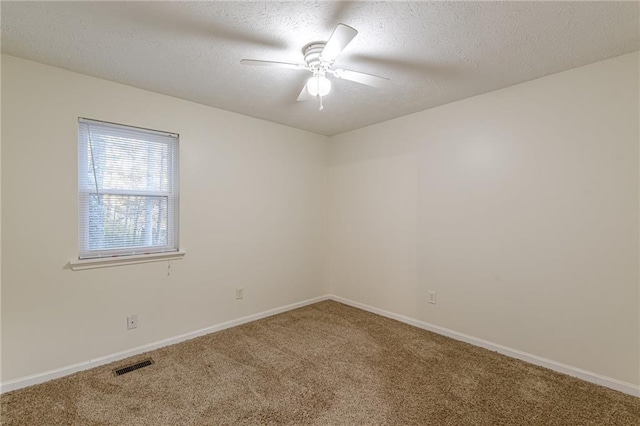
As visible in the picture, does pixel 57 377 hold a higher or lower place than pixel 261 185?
lower

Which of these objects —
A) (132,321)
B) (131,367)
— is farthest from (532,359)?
(132,321)

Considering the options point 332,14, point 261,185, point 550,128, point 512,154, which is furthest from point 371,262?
point 332,14

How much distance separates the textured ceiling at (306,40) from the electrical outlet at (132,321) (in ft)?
6.64

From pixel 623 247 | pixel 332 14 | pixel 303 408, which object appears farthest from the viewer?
pixel 623 247

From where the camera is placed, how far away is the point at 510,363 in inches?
96.3

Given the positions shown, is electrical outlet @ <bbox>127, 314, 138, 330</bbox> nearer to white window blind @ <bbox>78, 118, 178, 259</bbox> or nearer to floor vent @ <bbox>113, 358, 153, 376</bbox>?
floor vent @ <bbox>113, 358, 153, 376</bbox>

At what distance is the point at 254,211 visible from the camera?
3.47m

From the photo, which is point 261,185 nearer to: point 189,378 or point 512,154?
point 189,378

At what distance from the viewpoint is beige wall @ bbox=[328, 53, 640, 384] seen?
6.89 feet

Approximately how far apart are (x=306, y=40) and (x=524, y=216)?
7.35 feet

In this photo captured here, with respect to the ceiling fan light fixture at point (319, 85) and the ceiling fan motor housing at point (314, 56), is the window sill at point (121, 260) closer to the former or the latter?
the ceiling fan light fixture at point (319, 85)

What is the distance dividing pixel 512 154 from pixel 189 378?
323cm

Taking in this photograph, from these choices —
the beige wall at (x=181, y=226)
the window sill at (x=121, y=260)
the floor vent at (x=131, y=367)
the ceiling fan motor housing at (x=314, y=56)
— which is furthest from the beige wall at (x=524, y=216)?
the floor vent at (x=131, y=367)

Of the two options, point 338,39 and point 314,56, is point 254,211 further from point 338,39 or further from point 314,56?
point 338,39
